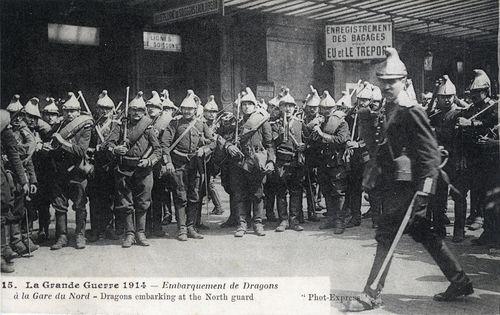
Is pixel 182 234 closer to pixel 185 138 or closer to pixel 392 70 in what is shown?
pixel 185 138

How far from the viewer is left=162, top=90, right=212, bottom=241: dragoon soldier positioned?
241 inches

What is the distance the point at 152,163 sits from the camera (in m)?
5.67

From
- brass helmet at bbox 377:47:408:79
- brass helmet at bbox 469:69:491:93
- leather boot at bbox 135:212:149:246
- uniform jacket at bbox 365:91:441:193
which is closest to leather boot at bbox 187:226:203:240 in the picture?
leather boot at bbox 135:212:149:246

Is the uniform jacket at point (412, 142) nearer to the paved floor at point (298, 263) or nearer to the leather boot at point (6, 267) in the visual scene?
the paved floor at point (298, 263)

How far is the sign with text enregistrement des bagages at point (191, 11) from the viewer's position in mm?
7426

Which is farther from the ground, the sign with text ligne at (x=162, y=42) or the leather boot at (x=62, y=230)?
the sign with text ligne at (x=162, y=42)

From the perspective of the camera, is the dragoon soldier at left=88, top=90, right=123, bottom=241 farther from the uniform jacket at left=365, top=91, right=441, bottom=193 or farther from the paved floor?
the uniform jacket at left=365, top=91, right=441, bottom=193

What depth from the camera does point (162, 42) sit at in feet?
33.9

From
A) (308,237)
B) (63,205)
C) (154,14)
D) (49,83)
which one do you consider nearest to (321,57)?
(154,14)

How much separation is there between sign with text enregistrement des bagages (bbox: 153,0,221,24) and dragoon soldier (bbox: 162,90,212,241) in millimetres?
1772

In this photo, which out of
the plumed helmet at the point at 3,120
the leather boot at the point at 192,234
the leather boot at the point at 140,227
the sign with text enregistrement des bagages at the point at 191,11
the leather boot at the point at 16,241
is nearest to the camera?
the plumed helmet at the point at 3,120

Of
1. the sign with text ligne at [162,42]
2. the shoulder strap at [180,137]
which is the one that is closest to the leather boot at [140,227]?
the shoulder strap at [180,137]

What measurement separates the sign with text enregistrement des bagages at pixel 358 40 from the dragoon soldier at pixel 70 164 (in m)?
5.23

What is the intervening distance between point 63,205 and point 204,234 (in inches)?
67.5
